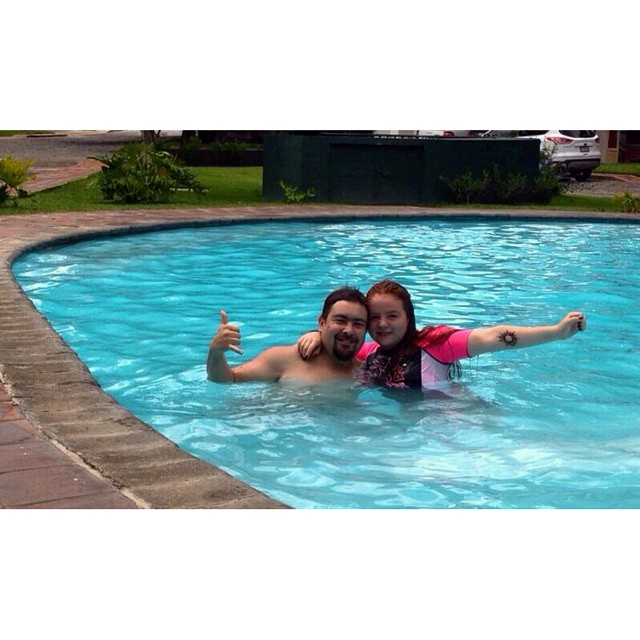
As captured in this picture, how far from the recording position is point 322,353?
6.31 meters

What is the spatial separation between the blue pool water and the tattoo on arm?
21.1 inches

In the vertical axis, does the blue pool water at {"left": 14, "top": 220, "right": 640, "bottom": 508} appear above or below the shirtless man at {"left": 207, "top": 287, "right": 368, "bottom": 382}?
below

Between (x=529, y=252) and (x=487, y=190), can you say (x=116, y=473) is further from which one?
(x=487, y=190)

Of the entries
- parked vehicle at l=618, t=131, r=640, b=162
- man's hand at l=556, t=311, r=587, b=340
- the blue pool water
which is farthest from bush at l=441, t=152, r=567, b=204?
parked vehicle at l=618, t=131, r=640, b=162

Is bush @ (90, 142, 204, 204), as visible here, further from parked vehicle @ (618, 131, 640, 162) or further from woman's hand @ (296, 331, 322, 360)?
parked vehicle @ (618, 131, 640, 162)

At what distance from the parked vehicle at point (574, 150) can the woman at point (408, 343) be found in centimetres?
1877

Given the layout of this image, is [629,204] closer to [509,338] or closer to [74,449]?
[509,338]

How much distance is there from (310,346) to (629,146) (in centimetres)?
2921

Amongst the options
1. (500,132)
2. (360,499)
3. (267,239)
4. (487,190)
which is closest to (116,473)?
(360,499)

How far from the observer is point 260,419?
6.16 m

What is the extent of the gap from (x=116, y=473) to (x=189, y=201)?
1387 centimetres

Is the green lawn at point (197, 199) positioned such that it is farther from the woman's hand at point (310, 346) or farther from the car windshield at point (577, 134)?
the woman's hand at point (310, 346)

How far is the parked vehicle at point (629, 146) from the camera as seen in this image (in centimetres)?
3306

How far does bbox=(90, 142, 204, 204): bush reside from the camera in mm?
16922
